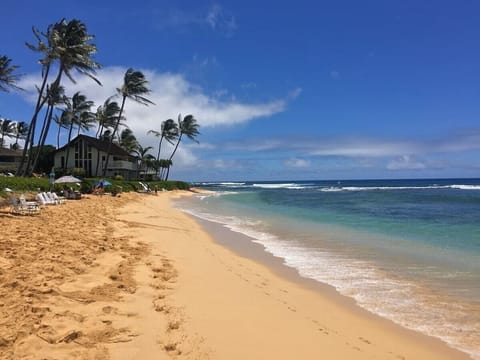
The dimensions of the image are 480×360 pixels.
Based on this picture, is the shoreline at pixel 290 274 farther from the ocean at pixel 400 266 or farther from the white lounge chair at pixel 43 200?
the white lounge chair at pixel 43 200

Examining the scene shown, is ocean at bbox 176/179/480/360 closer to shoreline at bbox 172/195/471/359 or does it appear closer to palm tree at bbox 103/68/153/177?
shoreline at bbox 172/195/471/359

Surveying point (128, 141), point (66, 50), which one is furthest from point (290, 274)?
point (128, 141)

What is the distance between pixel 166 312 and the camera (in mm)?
4824

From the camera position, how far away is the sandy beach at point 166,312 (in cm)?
383

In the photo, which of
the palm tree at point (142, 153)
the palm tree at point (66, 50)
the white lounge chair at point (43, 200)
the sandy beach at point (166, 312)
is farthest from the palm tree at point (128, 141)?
the sandy beach at point (166, 312)

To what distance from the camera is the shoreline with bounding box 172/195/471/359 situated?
517cm

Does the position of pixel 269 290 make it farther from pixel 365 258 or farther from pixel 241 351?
pixel 365 258

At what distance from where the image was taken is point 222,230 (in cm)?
1571

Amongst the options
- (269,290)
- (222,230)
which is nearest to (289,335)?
(269,290)

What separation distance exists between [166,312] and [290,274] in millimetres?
4120

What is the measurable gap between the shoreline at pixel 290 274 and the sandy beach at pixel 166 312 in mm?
45

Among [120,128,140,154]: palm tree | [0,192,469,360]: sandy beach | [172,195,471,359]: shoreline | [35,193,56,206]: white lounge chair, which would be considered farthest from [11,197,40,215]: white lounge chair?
[120,128,140,154]: palm tree

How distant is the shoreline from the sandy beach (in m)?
0.05

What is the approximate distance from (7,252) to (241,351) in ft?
15.8
